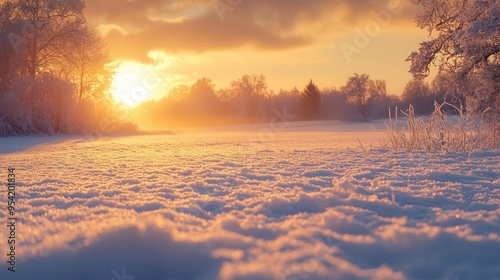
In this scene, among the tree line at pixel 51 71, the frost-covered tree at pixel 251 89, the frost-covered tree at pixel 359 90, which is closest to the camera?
the tree line at pixel 51 71

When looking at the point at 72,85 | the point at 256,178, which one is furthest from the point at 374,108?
the point at 256,178

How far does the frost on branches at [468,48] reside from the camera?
689cm

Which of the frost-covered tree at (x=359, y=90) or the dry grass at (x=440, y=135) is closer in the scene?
the dry grass at (x=440, y=135)

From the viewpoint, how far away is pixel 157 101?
223 feet

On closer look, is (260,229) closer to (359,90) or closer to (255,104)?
(359,90)

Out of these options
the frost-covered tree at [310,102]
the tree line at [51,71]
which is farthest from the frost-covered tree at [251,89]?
the tree line at [51,71]

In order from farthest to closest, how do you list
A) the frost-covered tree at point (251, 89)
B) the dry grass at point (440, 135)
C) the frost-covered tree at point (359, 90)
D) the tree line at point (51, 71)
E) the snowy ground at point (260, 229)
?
the frost-covered tree at point (251, 89)
the frost-covered tree at point (359, 90)
the tree line at point (51, 71)
the dry grass at point (440, 135)
the snowy ground at point (260, 229)

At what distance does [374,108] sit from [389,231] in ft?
210

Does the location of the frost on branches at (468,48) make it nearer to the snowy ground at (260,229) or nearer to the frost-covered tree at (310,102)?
the snowy ground at (260,229)

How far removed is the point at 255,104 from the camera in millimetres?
64688

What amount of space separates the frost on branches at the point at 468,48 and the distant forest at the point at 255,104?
49.0 metres

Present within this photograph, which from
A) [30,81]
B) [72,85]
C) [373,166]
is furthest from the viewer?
[72,85]

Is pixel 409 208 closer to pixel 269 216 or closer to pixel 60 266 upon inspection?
pixel 269 216

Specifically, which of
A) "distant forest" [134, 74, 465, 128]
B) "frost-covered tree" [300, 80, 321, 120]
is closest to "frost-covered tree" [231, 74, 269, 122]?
"distant forest" [134, 74, 465, 128]
